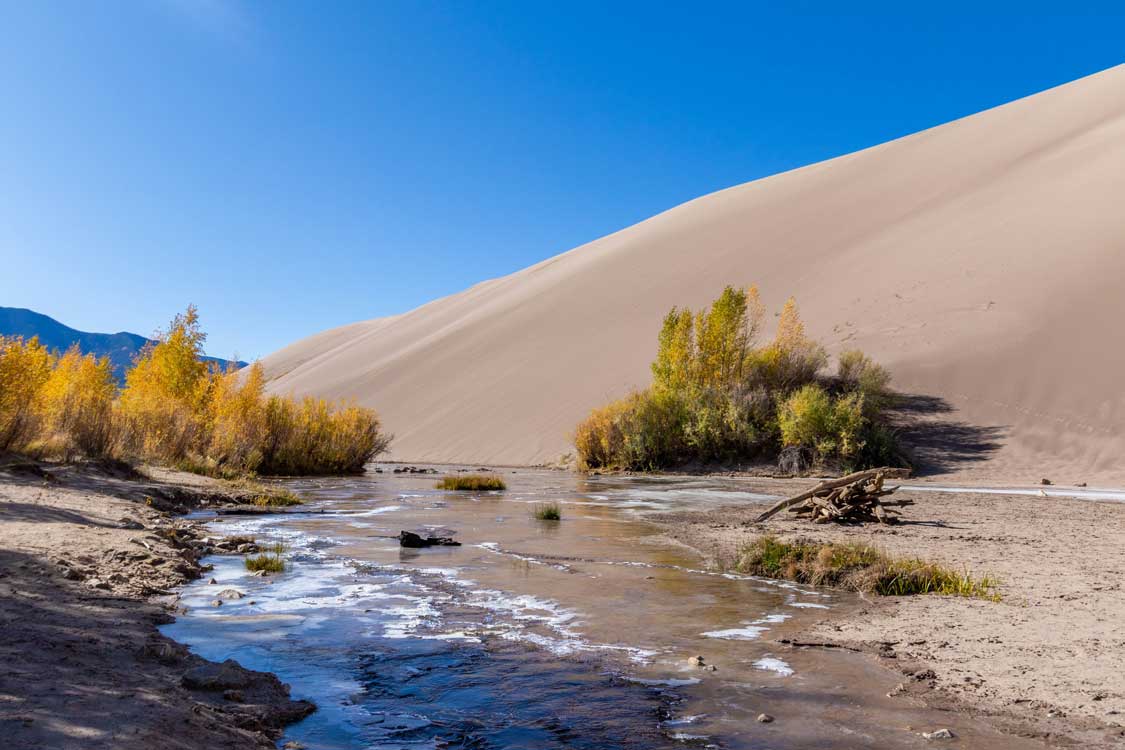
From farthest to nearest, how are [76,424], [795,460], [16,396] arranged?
1. [795,460]
2. [76,424]
3. [16,396]

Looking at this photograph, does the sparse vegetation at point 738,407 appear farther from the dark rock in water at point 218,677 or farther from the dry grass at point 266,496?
the dark rock in water at point 218,677

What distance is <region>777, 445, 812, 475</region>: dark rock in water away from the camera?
993 inches

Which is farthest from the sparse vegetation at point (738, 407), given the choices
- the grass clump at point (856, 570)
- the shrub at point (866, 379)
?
the grass clump at point (856, 570)

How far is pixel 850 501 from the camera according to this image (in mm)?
12609

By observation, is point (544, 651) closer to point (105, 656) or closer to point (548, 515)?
point (105, 656)

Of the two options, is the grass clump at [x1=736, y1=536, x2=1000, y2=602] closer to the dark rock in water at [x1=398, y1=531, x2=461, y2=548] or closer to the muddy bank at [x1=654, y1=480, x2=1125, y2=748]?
the muddy bank at [x1=654, y1=480, x2=1125, y2=748]

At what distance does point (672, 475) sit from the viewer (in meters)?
27.1

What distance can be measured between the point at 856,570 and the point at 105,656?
6487 mm

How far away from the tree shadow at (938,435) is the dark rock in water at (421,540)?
63.2ft

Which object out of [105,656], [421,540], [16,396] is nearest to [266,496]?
[16,396]

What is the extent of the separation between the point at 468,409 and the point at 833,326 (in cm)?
2113

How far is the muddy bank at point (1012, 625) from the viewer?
4.26 m

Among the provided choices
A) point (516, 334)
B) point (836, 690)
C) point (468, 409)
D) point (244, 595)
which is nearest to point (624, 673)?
point (836, 690)

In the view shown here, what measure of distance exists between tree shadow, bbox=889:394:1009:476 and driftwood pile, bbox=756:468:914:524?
1363 centimetres
